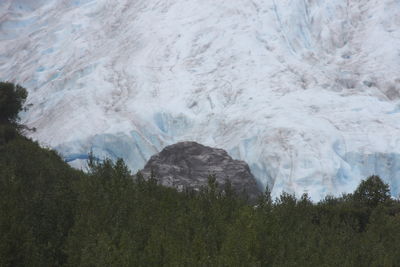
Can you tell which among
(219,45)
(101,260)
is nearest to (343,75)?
(219,45)

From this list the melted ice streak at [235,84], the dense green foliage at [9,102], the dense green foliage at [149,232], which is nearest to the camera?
the dense green foliage at [149,232]

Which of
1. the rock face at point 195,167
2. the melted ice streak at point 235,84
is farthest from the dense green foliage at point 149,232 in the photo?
the melted ice streak at point 235,84

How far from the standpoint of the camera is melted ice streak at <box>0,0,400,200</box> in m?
36.4

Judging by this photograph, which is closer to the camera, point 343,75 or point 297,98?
point 297,98

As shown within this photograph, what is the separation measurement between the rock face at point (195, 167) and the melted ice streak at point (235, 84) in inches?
74.6

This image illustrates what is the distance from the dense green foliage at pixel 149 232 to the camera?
35.3ft

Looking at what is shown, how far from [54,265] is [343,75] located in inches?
1422

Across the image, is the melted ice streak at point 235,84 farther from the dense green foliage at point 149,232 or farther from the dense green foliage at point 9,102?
the dense green foliage at point 149,232

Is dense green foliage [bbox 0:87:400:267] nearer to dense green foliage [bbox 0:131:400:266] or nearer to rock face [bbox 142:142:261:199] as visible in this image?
dense green foliage [bbox 0:131:400:266]

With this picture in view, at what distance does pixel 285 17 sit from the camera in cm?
4712

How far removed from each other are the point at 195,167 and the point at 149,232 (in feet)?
77.5

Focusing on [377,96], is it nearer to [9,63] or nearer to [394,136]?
[394,136]

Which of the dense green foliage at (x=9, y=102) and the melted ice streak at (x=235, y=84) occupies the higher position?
the dense green foliage at (x=9, y=102)

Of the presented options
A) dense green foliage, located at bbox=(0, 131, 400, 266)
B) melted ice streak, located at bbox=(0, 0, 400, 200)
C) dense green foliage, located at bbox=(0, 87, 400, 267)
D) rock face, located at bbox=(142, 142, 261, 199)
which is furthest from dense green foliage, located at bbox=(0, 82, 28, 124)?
dense green foliage, located at bbox=(0, 131, 400, 266)
